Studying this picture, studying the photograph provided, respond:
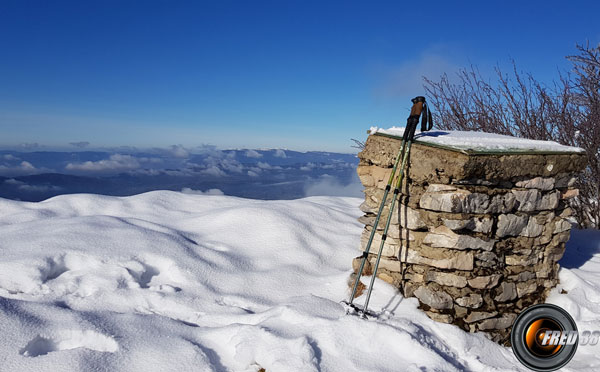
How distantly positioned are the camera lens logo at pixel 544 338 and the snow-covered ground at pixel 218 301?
5.5 inches

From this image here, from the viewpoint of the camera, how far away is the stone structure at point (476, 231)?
10.9 ft

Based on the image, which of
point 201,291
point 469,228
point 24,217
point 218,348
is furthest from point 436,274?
point 24,217

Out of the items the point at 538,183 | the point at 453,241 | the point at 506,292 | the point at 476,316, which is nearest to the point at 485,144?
the point at 538,183

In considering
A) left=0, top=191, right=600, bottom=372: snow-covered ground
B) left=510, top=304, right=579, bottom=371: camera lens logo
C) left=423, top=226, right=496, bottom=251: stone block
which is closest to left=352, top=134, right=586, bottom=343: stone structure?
left=423, top=226, right=496, bottom=251: stone block

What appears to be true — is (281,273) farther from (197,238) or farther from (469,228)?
(469,228)

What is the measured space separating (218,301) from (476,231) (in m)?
2.50

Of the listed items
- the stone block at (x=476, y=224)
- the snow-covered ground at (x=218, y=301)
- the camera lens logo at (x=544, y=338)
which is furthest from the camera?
the stone block at (x=476, y=224)

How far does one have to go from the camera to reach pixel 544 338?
3098 millimetres

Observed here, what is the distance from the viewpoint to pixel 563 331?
10.1 ft

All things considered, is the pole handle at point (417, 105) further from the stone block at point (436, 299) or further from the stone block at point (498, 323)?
the stone block at point (498, 323)

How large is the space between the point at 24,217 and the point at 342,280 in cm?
542

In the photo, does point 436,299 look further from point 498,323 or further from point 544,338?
point 544,338

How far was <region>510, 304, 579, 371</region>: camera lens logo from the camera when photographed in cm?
298

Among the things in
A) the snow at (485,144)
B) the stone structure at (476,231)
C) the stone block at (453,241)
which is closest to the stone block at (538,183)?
the stone structure at (476,231)
